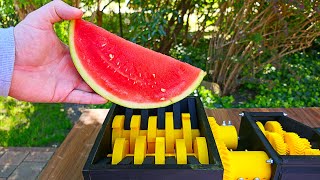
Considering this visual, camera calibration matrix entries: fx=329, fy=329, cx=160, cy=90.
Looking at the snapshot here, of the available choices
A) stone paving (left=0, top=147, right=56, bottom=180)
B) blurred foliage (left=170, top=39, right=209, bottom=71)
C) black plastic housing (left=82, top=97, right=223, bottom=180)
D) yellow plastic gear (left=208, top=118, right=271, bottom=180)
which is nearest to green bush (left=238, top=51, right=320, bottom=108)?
blurred foliage (left=170, top=39, right=209, bottom=71)

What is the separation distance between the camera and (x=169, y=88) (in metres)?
1.13

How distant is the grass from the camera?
9.44ft

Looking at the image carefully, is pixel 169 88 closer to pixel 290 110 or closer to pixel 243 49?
pixel 290 110

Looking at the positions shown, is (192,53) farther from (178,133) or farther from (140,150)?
(140,150)

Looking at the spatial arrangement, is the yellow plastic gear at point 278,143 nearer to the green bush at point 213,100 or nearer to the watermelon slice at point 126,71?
the watermelon slice at point 126,71

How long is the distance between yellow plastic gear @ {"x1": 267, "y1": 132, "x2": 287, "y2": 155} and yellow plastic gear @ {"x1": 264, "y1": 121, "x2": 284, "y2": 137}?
5cm

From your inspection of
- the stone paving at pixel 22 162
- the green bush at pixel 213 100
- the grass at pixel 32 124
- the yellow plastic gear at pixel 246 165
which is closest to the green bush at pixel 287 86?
the green bush at pixel 213 100

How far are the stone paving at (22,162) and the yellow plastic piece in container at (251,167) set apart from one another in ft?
6.24

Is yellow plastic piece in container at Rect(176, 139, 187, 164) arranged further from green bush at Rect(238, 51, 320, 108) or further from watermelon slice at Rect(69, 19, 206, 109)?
green bush at Rect(238, 51, 320, 108)

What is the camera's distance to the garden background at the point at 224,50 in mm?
2912

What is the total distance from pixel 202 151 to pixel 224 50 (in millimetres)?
2433

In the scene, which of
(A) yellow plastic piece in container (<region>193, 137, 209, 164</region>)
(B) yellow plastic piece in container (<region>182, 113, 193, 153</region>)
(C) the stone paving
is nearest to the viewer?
(A) yellow plastic piece in container (<region>193, 137, 209, 164</region>)

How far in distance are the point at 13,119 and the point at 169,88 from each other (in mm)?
2539

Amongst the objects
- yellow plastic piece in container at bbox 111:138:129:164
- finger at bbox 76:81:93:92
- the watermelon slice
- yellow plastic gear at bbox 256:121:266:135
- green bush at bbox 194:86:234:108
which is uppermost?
the watermelon slice
